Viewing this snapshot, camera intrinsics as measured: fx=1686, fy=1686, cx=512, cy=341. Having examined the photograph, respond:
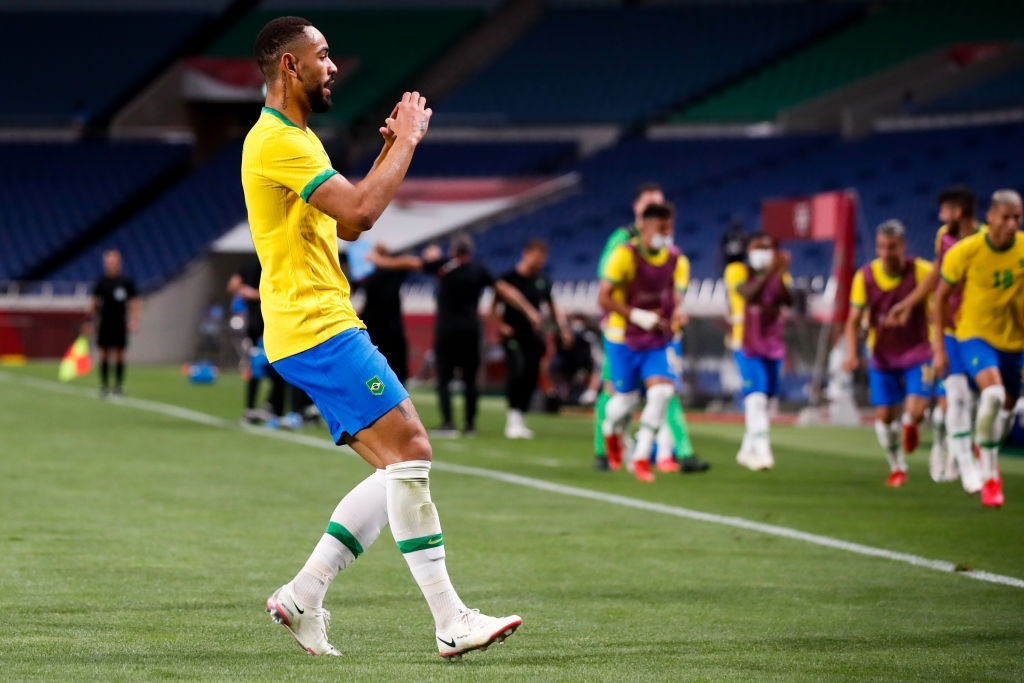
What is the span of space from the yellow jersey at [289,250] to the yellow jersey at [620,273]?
7.58 m

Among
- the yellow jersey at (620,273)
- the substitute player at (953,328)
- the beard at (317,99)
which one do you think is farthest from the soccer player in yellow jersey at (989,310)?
the beard at (317,99)

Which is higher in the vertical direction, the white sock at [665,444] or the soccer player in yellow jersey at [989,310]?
the soccer player in yellow jersey at [989,310]

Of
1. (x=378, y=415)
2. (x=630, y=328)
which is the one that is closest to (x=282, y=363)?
(x=378, y=415)

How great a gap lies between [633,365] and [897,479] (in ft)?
7.68

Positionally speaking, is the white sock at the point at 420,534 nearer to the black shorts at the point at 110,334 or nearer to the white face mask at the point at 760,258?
the white face mask at the point at 760,258

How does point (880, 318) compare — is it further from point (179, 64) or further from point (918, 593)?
point (179, 64)

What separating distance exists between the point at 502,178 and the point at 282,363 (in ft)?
123

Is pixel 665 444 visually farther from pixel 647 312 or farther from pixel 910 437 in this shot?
pixel 910 437

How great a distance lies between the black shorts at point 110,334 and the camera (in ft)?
81.7

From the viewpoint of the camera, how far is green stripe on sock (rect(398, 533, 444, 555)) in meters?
5.86

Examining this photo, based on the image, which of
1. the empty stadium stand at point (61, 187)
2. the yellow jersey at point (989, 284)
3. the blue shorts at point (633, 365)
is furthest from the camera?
the empty stadium stand at point (61, 187)

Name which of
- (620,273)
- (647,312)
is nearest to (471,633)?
(647,312)

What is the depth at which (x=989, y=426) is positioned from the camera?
38.3 feet

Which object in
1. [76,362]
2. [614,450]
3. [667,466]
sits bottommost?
[667,466]
